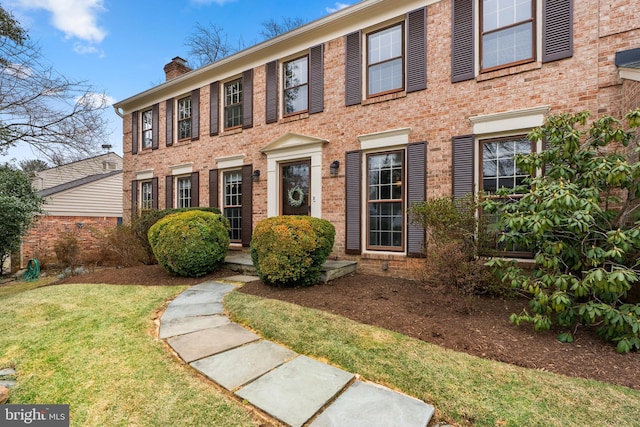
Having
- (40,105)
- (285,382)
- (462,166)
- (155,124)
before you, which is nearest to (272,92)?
(462,166)

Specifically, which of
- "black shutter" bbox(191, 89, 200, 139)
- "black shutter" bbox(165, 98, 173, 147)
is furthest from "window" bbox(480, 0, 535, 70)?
"black shutter" bbox(165, 98, 173, 147)

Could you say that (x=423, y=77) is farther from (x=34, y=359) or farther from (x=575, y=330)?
(x=34, y=359)

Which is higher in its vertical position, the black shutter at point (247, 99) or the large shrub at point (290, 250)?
the black shutter at point (247, 99)

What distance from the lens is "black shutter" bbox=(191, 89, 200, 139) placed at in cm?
894

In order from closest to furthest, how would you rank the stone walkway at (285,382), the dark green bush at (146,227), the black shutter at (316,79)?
the stone walkway at (285,382)
the black shutter at (316,79)
the dark green bush at (146,227)

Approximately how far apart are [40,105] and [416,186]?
11274mm

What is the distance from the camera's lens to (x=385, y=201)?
236 inches

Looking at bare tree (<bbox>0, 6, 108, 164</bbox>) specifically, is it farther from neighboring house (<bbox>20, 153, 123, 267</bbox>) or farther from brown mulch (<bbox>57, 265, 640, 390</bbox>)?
brown mulch (<bbox>57, 265, 640, 390</bbox>)

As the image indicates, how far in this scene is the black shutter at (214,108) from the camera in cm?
850

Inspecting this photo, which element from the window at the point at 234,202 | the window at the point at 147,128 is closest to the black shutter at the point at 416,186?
the window at the point at 234,202

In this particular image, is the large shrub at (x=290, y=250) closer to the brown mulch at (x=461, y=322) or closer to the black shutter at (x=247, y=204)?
the brown mulch at (x=461, y=322)

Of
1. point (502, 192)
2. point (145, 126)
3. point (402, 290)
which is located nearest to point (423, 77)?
point (502, 192)

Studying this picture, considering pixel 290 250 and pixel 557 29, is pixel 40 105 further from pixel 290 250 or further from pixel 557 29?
pixel 557 29

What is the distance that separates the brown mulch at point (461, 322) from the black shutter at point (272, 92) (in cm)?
434
